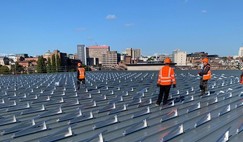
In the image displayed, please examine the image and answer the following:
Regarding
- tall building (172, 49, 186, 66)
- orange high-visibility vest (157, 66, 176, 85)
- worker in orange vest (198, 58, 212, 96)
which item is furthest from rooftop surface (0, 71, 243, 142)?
tall building (172, 49, 186, 66)

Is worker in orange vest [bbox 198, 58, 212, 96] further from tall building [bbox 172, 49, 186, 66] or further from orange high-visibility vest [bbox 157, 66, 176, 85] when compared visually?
tall building [bbox 172, 49, 186, 66]

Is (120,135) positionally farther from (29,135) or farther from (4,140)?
(4,140)

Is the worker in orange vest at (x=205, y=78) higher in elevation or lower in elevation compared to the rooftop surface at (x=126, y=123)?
higher

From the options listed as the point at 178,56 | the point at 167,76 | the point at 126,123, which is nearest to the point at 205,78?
the point at 167,76

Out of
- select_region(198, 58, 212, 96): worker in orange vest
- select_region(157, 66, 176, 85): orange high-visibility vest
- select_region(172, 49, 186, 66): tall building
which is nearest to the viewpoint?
select_region(157, 66, 176, 85): orange high-visibility vest

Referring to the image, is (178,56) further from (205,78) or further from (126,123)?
(126,123)

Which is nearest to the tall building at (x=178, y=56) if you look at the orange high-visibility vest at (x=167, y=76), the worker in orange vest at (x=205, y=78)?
the worker in orange vest at (x=205, y=78)

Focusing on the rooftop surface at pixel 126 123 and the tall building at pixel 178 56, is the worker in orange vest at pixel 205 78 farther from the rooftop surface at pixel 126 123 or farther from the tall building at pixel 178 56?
the tall building at pixel 178 56

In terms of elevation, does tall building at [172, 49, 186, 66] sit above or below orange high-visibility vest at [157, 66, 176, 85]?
above

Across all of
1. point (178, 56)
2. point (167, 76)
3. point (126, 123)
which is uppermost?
point (178, 56)

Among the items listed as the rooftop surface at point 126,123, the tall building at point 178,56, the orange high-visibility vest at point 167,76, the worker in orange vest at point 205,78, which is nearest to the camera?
the rooftop surface at point 126,123

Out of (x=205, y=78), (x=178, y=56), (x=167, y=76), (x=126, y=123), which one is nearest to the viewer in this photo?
(x=126, y=123)

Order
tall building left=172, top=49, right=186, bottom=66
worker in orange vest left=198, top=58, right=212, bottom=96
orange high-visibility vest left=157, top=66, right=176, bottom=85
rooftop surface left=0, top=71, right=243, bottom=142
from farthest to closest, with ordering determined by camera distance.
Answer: tall building left=172, top=49, right=186, bottom=66, worker in orange vest left=198, top=58, right=212, bottom=96, orange high-visibility vest left=157, top=66, right=176, bottom=85, rooftop surface left=0, top=71, right=243, bottom=142

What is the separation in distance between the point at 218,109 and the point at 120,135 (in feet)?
10.6
